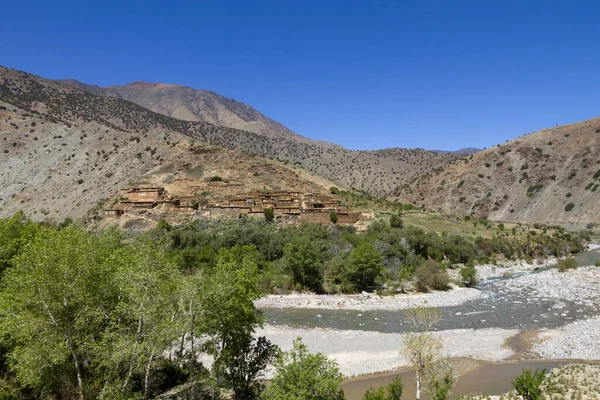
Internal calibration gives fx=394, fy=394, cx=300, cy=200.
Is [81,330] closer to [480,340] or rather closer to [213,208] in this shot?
[480,340]

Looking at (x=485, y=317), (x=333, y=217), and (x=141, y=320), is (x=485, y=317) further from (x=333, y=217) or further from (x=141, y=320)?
(x=333, y=217)

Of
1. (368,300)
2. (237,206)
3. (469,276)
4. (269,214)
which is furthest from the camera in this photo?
(237,206)

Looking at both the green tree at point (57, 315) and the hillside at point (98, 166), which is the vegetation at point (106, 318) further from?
the hillside at point (98, 166)

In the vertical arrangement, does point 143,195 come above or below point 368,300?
above

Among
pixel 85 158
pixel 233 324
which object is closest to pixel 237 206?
pixel 85 158

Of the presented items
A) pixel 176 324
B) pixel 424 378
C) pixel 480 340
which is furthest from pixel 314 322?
pixel 176 324

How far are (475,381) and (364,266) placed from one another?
20.2 m

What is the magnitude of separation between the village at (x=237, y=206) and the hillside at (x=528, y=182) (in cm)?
5732

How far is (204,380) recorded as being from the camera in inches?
511

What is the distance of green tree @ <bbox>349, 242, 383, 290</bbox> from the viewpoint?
3903cm

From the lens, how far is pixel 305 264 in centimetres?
3878

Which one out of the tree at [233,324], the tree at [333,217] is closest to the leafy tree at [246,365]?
the tree at [233,324]

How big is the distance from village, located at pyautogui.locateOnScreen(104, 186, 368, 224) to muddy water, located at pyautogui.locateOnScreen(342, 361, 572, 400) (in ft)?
115

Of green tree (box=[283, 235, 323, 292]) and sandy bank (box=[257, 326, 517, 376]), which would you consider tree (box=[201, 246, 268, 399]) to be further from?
green tree (box=[283, 235, 323, 292])
